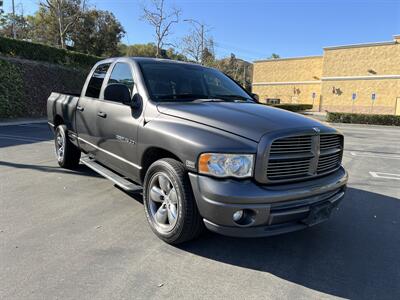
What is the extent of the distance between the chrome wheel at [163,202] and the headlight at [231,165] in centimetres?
61

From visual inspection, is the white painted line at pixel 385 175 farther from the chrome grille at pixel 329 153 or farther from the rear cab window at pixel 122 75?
the rear cab window at pixel 122 75

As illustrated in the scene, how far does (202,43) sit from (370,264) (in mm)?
36571

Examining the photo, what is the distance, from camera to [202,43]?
3778 centimetres

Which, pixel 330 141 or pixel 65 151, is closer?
pixel 330 141

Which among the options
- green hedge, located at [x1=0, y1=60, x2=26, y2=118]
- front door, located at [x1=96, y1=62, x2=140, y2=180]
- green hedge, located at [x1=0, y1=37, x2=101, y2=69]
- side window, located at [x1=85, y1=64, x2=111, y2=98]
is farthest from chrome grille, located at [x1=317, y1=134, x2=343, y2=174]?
green hedge, located at [x1=0, y1=37, x2=101, y2=69]

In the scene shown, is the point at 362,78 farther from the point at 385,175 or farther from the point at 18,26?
the point at 18,26

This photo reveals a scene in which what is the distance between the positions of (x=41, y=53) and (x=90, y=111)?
682 inches

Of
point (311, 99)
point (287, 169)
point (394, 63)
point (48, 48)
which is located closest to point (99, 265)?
point (287, 169)

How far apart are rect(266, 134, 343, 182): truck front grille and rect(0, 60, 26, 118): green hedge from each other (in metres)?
16.7

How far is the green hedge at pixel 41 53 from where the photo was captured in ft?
60.1

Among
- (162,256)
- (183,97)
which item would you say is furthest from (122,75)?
(162,256)

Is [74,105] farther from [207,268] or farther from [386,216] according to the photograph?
[386,216]

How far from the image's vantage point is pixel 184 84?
4.56m

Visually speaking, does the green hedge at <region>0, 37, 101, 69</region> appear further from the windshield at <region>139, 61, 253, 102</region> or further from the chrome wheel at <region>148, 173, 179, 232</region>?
the chrome wheel at <region>148, 173, 179, 232</region>
